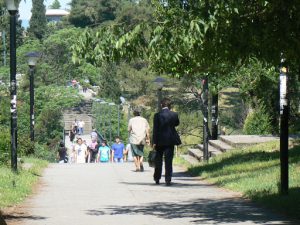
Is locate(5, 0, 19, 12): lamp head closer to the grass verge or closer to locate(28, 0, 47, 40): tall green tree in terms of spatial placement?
the grass verge

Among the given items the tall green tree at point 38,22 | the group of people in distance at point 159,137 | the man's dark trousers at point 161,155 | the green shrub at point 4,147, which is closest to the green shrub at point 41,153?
the green shrub at point 4,147

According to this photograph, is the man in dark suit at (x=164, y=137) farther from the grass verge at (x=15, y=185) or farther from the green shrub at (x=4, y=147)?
the green shrub at (x=4, y=147)

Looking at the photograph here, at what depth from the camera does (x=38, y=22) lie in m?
122

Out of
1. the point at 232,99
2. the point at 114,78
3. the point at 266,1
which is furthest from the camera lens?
the point at 114,78

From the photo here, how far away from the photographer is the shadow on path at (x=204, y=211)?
10.9 meters

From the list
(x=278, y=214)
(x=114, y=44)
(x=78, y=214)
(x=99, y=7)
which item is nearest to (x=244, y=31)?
(x=114, y=44)

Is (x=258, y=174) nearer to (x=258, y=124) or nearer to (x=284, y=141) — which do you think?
(x=284, y=141)

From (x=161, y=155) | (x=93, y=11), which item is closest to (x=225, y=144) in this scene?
(x=161, y=155)

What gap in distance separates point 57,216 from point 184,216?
161 centimetres

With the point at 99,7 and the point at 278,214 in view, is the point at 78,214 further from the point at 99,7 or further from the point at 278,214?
the point at 99,7

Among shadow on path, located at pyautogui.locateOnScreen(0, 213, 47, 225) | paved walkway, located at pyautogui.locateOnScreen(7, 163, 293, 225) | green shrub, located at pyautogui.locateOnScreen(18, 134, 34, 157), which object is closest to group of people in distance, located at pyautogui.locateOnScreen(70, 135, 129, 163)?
green shrub, located at pyautogui.locateOnScreen(18, 134, 34, 157)

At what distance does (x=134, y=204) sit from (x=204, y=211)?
1.41 m

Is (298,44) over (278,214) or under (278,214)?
over

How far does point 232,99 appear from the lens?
70938 mm
